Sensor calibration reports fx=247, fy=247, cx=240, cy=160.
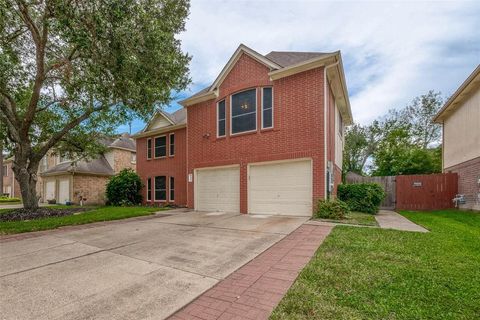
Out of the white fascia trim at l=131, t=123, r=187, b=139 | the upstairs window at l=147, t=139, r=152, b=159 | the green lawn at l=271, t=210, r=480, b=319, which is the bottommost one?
the green lawn at l=271, t=210, r=480, b=319

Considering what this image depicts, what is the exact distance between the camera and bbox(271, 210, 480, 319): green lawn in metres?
2.59

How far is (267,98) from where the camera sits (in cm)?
1055

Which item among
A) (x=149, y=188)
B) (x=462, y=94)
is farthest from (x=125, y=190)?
(x=462, y=94)

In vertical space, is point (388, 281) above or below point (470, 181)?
below

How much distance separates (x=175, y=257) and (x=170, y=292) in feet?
4.79

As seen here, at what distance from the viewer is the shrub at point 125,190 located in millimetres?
16656

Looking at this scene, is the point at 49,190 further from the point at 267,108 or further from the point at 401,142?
the point at 401,142

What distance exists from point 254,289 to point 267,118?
26.5 feet

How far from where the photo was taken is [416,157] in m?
19.7

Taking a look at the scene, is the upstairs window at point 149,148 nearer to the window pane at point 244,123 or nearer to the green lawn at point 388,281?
the window pane at point 244,123

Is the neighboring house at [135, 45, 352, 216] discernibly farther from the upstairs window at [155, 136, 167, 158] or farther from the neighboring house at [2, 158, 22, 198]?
the neighboring house at [2, 158, 22, 198]

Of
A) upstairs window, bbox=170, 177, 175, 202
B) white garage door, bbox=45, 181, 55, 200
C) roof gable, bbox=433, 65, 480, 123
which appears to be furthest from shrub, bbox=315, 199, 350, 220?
white garage door, bbox=45, 181, 55, 200

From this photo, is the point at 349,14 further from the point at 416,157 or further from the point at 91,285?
the point at 416,157

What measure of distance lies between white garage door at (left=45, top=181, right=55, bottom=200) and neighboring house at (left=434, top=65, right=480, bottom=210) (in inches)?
1149
